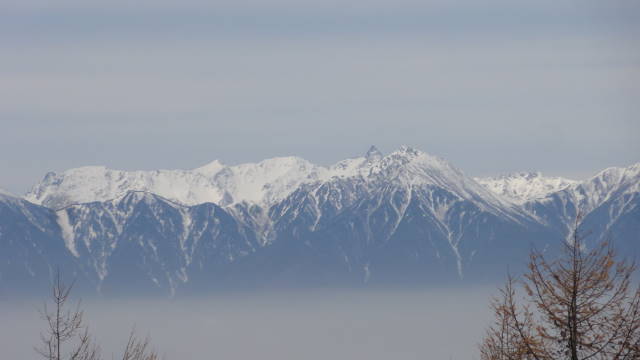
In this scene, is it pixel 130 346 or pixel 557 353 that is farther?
pixel 130 346

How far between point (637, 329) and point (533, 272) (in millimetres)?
3350

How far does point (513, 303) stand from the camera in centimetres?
4053

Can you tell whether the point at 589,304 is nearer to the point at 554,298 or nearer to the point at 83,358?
the point at 554,298

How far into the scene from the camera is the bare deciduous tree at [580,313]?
37.3 metres

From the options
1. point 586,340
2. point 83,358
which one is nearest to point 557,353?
point 586,340

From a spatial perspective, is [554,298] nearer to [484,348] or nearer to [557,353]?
[557,353]

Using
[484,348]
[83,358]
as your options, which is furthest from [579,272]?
[83,358]

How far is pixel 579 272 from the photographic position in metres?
39.3

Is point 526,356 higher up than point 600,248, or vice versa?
point 600,248

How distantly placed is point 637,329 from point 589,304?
1652mm

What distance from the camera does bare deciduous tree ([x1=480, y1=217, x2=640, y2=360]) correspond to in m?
37.3

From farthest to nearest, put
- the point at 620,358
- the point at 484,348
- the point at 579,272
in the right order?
the point at 484,348
the point at 579,272
the point at 620,358

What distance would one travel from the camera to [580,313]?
38.8 meters

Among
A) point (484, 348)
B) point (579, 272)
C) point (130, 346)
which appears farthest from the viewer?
point (130, 346)
